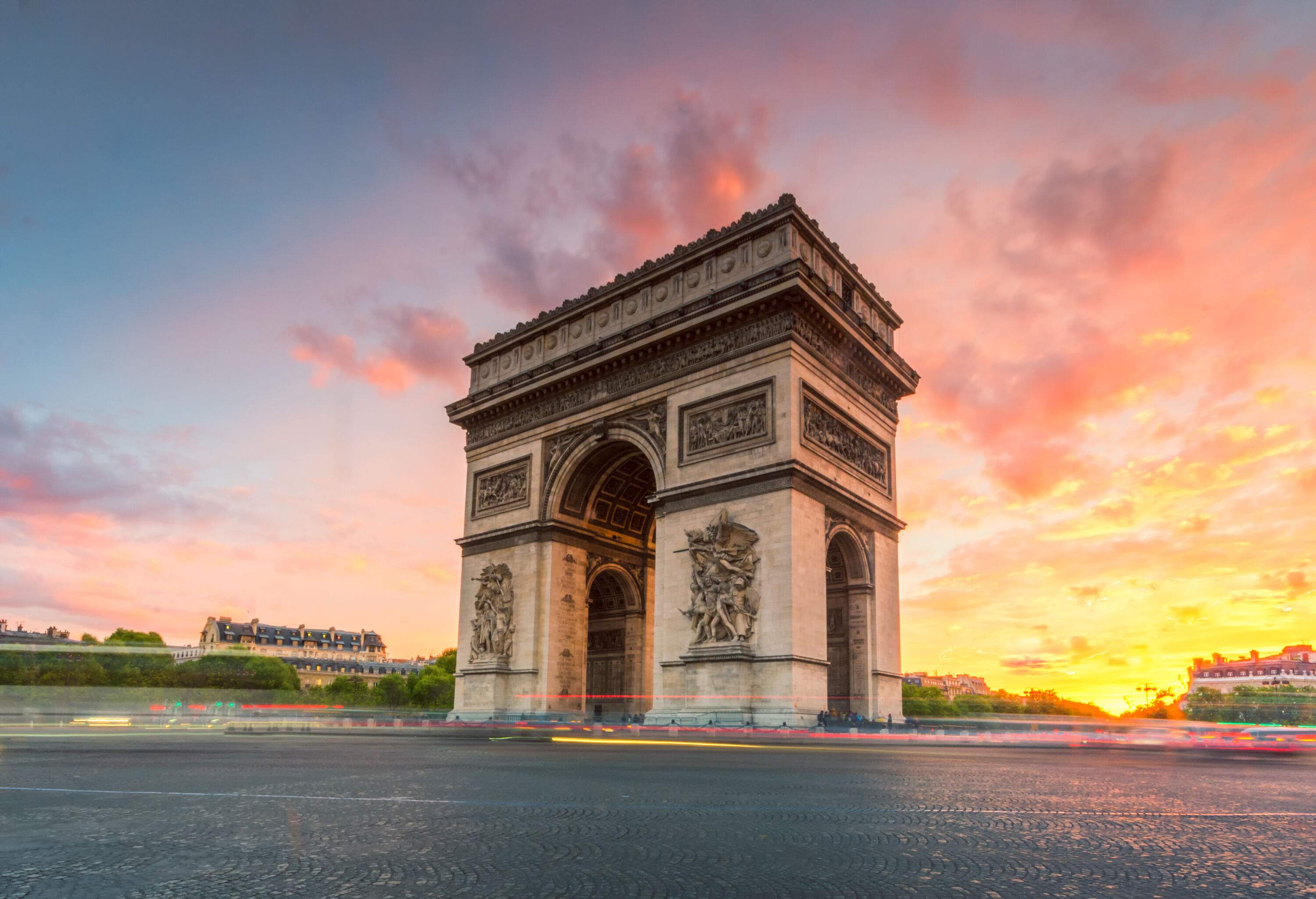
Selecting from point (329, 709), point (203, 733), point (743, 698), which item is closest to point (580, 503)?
point (743, 698)

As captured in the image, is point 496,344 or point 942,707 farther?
point 942,707

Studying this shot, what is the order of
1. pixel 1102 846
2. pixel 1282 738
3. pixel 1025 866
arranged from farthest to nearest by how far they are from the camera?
1. pixel 1282 738
2. pixel 1102 846
3. pixel 1025 866

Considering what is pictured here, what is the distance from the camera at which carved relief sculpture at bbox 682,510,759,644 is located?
22.3 m

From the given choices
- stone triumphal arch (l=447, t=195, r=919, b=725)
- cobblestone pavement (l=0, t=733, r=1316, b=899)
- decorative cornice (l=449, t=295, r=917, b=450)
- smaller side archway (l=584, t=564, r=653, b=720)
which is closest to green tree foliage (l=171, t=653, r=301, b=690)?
smaller side archway (l=584, t=564, r=653, b=720)

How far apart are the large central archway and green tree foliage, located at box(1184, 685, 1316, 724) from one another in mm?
21670

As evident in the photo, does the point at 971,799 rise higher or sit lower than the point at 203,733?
higher

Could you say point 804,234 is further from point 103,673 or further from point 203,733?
point 103,673

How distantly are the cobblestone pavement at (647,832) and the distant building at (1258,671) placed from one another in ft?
277

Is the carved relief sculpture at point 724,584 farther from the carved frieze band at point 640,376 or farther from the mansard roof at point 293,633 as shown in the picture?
the mansard roof at point 293,633

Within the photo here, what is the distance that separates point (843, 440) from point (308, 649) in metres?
106

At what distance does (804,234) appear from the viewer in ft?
80.5

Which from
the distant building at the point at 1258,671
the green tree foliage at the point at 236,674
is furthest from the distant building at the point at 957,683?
the green tree foliage at the point at 236,674

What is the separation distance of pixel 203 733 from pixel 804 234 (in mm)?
20890

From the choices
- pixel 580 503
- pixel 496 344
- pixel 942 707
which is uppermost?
pixel 496 344
